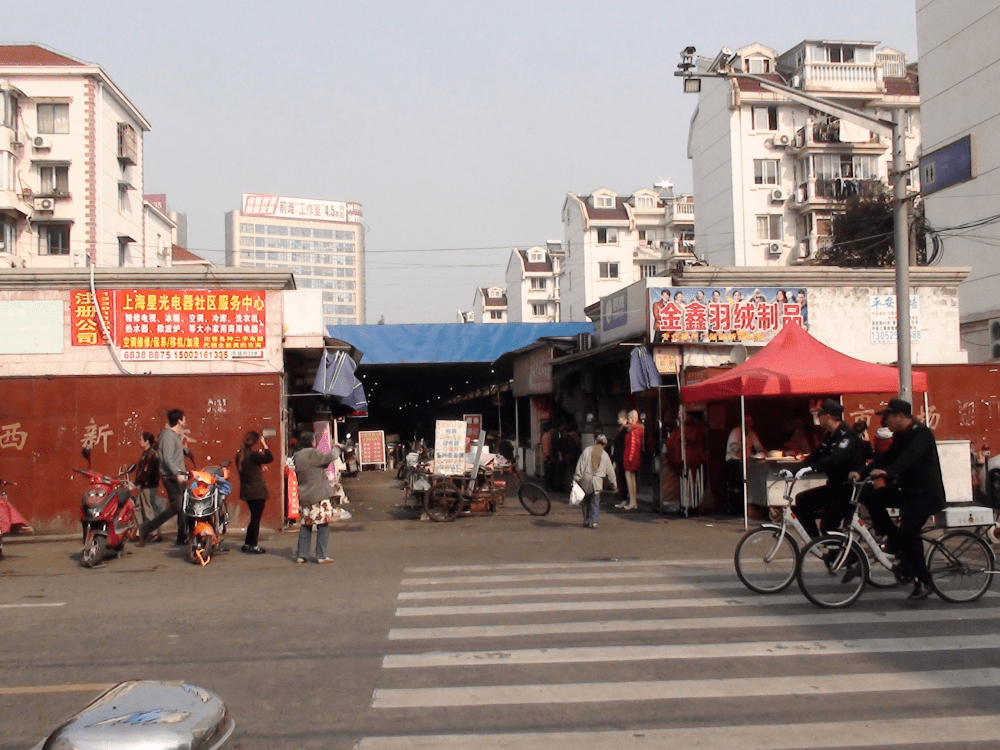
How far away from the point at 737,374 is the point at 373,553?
6344mm

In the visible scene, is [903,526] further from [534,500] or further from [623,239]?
[623,239]

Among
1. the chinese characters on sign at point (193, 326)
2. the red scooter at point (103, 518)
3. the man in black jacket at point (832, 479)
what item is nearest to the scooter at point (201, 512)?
the red scooter at point (103, 518)

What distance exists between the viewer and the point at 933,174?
1312 centimetres

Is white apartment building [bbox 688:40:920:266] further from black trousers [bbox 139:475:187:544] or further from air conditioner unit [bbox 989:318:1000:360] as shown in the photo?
black trousers [bbox 139:475:187:544]

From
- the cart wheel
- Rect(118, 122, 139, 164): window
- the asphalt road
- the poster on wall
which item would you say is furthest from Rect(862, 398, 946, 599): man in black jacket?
Rect(118, 122, 139, 164): window

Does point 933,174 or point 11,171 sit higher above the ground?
point 11,171

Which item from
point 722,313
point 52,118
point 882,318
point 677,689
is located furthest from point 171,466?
point 52,118

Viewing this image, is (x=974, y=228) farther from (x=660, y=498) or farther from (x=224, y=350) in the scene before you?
(x=224, y=350)

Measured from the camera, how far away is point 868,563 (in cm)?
827

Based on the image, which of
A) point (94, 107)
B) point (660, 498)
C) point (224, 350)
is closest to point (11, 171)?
point (94, 107)

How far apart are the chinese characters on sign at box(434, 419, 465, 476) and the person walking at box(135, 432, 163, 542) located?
4742mm

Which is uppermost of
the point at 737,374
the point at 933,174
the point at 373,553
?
the point at 933,174

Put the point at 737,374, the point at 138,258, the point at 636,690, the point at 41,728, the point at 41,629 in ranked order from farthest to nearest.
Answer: the point at 138,258
the point at 737,374
the point at 41,629
the point at 636,690
the point at 41,728

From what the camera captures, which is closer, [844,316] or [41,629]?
[41,629]
